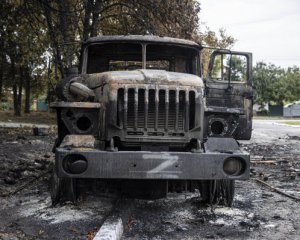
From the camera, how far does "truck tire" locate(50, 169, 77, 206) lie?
5.95m

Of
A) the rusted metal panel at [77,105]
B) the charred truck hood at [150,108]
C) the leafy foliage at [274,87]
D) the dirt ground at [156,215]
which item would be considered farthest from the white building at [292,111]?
the rusted metal panel at [77,105]

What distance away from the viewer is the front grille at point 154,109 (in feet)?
18.0

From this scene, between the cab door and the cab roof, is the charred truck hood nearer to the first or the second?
the cab door

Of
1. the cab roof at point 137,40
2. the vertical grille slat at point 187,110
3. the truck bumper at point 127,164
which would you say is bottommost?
the truck bumper at point 127,164

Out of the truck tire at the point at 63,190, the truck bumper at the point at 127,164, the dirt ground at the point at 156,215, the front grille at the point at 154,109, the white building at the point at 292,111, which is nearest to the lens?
the dirt ground at the point at 156,215

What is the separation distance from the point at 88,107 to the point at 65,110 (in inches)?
11.4

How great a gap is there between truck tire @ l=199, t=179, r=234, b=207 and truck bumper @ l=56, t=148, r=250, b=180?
0.86 meters

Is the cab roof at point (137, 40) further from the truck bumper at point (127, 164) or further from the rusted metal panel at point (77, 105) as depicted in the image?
the truck bumper at point (127, 164)

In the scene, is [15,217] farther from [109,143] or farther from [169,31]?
[169,31]

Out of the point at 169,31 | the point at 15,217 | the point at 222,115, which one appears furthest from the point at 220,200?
the point at 169,31

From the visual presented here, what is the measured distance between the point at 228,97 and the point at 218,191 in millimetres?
3814

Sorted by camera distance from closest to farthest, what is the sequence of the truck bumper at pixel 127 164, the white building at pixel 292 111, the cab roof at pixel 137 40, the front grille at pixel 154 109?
the truck bumper at pixel 127 164
the front grille at pixel 154 109
the cab roof at pixel 137 40
the white building at pixel 292 111

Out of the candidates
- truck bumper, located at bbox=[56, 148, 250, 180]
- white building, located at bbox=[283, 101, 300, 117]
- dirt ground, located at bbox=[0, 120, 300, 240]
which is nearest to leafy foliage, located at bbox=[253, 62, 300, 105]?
white building, located at bbox=[283, 101, 300, 117]

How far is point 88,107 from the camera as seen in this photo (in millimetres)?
5656
